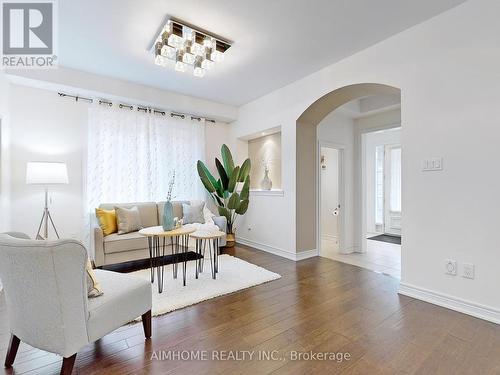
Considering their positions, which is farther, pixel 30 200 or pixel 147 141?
pixel 147 141

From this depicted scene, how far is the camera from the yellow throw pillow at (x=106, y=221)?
367 centimetres

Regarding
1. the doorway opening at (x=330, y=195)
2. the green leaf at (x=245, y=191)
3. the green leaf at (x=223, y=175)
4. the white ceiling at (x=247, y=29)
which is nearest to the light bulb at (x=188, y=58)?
the white ceiling at (x=247, y=29)

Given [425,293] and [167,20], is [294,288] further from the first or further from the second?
[167,20]

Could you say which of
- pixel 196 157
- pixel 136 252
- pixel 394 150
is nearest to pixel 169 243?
pixel 136 252

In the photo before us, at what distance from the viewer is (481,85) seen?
2.21 metres

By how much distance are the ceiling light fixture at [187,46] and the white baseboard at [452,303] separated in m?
3.40

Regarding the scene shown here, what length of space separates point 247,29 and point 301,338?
3.02 m

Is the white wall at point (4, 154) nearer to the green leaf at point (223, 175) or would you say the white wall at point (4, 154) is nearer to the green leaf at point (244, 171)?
the green leaf at point (223, 175)

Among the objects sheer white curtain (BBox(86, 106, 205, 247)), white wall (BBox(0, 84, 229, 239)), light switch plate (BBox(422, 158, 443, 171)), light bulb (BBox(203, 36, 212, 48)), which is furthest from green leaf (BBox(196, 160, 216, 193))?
light switch plate (BBox(422, 158, 443, 171))

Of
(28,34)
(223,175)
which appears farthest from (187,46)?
(223,175)

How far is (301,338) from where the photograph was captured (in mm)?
1915

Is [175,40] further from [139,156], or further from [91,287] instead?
[91,287]

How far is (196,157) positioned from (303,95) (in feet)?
8.12

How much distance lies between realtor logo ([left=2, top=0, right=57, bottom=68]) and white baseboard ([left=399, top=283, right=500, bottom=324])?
4.54 meters
